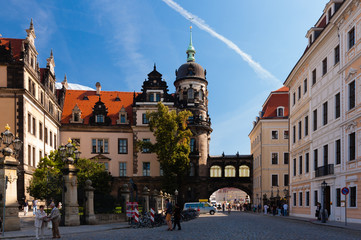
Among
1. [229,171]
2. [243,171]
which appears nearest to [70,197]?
[229,171]

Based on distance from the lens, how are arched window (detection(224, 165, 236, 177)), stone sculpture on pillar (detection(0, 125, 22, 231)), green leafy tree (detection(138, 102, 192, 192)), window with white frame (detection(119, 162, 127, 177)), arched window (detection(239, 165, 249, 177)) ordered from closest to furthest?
stone sculpture on pillar (detection(0, 125, 22, 231)), green leafy tree (detection(138, 102, 192, 192)), window with white frame (detection(119, 162, 127, 177)), arched window (detection(224, 165, 236, 177)), arched window (detection(239, 165, 249, 177))

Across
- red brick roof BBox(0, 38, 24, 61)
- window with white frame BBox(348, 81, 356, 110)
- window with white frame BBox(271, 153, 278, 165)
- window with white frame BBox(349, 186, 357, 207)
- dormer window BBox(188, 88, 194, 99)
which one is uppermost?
red brick roof BBox(0, 38, 24, 61)

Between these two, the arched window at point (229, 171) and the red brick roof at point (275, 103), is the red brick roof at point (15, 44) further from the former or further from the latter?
the arched window at point (229, 171)

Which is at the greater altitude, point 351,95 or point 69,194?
point 351,95

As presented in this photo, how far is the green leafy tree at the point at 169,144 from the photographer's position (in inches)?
2335

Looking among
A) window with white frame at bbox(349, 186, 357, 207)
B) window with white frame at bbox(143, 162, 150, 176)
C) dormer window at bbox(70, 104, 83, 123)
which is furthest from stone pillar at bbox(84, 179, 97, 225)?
dormer window at bbox(70, 104, 83, 123)

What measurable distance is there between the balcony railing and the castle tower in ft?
112

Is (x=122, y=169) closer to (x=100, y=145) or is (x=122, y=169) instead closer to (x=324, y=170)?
(x=100, y=145)

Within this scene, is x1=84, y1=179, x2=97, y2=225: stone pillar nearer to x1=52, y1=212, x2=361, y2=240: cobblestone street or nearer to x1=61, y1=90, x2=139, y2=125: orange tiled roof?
x1=52, y1=212, x2=361, y2=240: cobblestone street

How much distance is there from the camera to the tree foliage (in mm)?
33928

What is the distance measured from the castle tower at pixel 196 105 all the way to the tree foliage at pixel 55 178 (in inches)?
630

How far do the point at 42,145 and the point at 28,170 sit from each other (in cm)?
817

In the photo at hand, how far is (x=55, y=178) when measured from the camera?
35.7 meters

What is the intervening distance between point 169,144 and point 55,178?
25.5 m
